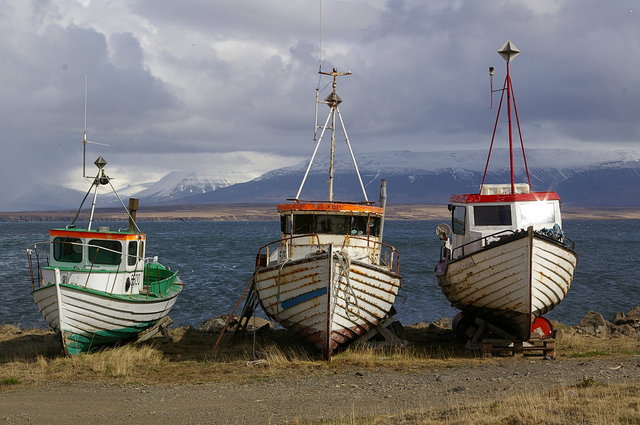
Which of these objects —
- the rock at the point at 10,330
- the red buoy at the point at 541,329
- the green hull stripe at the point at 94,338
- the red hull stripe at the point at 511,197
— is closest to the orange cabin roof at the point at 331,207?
the red hull stripe at the point at 511,197

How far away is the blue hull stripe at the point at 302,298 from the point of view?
19155mm

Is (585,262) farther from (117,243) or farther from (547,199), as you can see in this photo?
(117,243)

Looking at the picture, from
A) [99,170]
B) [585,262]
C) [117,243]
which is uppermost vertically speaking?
[99,170]

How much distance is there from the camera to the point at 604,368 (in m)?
17.2

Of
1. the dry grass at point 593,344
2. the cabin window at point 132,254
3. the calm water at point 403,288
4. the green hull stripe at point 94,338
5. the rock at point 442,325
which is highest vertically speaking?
the cabin window at point 132,254

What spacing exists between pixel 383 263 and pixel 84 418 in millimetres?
10381

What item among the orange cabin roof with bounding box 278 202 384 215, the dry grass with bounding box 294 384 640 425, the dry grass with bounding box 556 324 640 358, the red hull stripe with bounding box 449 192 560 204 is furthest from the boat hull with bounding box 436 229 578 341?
the dry grass with bounding box 294 384 640 425

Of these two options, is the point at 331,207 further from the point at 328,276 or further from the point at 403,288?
the point at 403,288

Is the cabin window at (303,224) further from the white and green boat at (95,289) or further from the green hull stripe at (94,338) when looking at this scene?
the green hull stripe at (94,338)

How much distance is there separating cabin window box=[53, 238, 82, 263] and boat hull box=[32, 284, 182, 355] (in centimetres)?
136

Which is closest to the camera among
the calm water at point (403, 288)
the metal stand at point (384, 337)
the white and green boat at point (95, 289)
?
the white and green boat at point (95, 289)

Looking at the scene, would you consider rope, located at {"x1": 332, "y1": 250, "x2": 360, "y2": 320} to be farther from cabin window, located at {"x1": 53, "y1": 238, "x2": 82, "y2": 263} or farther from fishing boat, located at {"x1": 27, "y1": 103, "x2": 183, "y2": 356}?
cabin window, located at {"x1": 53, "y1": 238, "x2": 82, "y2": 263}

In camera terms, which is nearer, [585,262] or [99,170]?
[99,170]

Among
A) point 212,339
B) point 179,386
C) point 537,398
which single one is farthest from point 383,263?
point 537,398
